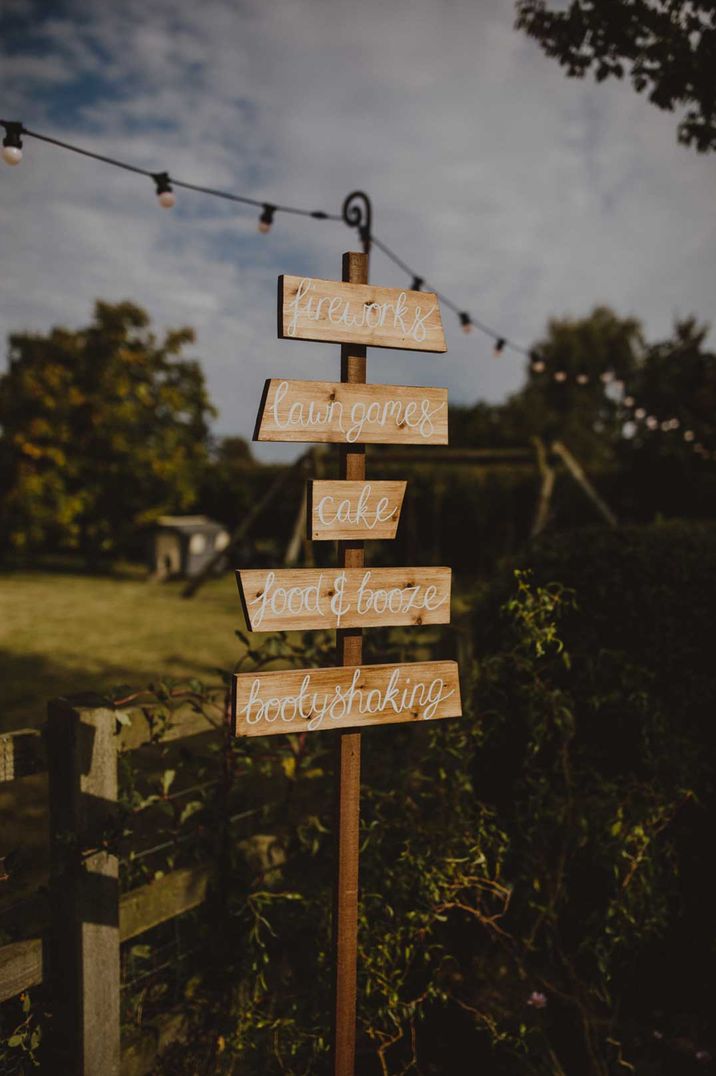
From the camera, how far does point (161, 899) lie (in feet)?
7.27

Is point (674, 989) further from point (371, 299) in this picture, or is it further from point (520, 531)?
point (520, 531)

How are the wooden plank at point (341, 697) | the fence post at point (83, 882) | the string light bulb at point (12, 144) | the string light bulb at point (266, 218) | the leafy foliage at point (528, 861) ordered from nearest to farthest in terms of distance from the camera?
the wooden plank at point (341, 697) → the fence post at point (83, 882) → the leafy foliage at point (528, 861) → the string light bulb at point (12, 144) → the string light bulb at point (266, 218)

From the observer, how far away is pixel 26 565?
1861 centimetres

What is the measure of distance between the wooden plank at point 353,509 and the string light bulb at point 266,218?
2.96 metres

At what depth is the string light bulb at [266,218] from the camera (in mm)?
4047

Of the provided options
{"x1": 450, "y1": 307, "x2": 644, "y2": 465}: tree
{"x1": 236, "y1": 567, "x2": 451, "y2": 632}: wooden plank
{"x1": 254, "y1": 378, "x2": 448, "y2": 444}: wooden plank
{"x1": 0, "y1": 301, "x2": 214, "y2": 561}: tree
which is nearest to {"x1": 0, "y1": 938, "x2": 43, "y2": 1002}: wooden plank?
{"x1": 236, "y1": 567, "x2": 451, "y2": 632}: wooden plank

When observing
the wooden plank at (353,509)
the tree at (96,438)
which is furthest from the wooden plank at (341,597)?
the tree at (96,438)

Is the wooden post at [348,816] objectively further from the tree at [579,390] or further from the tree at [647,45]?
the tree at [579,390]

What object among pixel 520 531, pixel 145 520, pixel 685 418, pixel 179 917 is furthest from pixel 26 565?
pixel 179 917

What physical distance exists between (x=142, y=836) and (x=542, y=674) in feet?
5.71

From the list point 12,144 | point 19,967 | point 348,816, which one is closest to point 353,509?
point 348,816

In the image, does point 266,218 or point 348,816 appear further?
point 266,218

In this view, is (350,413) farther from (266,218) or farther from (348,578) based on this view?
(266,218)

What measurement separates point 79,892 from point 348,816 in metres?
0.85
